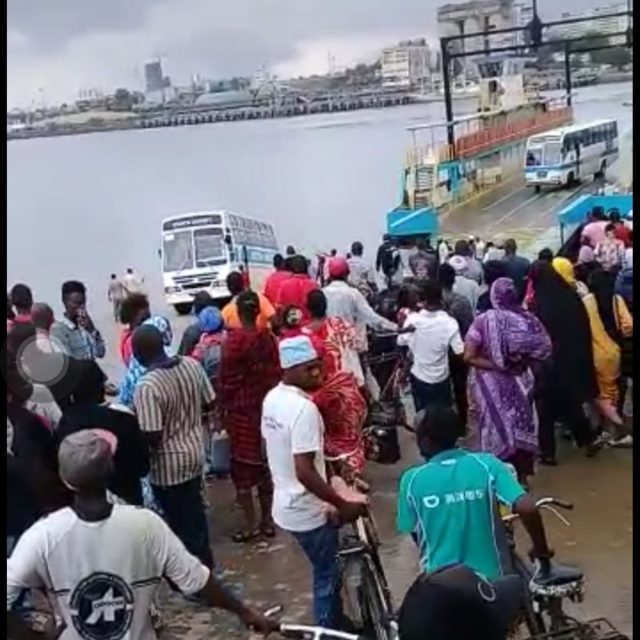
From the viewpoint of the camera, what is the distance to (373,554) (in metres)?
5.40

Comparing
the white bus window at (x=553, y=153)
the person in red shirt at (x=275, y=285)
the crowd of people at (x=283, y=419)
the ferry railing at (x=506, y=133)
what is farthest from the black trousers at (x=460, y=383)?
the white bus window at (x=553, y=153)

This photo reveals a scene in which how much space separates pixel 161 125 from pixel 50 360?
495 feet

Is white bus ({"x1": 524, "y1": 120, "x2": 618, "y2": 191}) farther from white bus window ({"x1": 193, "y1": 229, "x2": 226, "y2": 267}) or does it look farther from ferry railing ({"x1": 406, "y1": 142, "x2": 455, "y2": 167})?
white bus window ({"x1": 193, "y1": 229, "x2": 226, "y2": 267})

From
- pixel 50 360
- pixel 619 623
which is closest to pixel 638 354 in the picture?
pixel 619 623

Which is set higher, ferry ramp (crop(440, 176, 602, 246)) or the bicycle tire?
ferry ramp (crop(440, 176, 602, 246))

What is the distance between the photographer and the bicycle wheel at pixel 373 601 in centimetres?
526

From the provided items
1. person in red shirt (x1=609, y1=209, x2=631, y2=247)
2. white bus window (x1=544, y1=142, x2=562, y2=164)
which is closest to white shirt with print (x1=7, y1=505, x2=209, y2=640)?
person in red shirt (x1=609, y1=209, x2=631, y2=247)

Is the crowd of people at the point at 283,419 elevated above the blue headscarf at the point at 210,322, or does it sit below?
below

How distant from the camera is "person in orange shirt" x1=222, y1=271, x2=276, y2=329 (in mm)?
7988

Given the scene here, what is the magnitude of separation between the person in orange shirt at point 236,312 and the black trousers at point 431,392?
1038mm

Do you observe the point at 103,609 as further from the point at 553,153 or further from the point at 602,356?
the point at 553,153

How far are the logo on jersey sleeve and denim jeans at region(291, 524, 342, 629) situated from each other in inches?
65.2

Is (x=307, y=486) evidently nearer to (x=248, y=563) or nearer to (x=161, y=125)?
(x=248, y=563)

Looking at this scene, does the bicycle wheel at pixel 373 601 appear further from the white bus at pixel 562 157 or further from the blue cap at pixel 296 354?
the white bus at pixel 562 157
